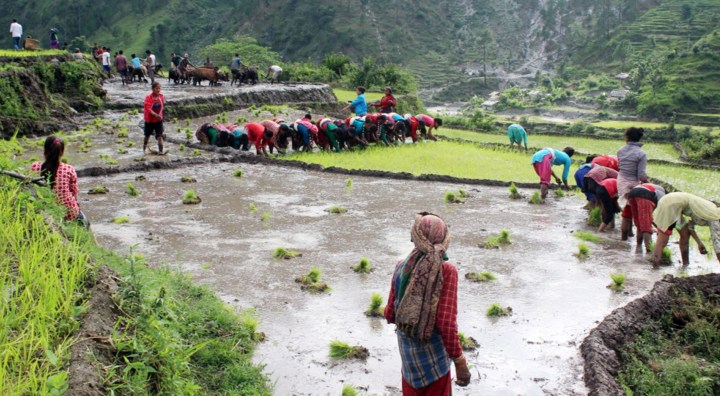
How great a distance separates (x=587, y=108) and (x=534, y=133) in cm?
2252

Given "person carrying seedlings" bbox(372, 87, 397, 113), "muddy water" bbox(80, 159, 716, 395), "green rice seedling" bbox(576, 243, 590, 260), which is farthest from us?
"person carrying seedlings" bbox(372, 87, 397, 113)

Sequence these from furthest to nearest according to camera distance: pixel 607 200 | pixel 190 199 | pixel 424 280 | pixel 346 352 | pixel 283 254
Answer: pixel 190 199 → pixel 607 200 → pixel 283 254 → pixel 346 352 → pixel 424 280

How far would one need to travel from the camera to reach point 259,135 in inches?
714

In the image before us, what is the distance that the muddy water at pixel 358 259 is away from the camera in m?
6.63

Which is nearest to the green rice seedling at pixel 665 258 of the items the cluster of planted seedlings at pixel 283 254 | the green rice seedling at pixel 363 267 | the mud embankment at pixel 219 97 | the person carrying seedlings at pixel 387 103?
the green rice seedling at pixel 363 267

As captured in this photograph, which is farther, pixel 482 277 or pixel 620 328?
pixel 482 277

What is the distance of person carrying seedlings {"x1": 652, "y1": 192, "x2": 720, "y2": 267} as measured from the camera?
9.31 metres

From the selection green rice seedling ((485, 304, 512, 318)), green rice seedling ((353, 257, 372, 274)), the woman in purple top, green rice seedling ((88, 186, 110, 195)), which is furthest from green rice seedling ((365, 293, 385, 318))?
green rice seedling ((88, 186, 110, 195))

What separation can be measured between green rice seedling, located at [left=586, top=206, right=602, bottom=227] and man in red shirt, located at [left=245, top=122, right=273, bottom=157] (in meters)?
9.37

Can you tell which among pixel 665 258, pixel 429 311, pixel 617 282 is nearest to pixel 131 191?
pixel 617 282

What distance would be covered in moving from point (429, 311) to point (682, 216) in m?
6.64

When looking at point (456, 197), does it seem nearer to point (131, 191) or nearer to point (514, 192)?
point (514, 192)

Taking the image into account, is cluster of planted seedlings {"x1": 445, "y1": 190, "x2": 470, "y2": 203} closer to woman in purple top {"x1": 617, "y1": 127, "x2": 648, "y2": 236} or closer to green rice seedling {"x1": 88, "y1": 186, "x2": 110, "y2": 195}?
woman in purple top {"x1": 617, "y1": 127, "x2": 648, "y2": 236}

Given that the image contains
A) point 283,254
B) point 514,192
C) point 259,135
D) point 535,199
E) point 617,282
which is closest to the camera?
point 617,282
